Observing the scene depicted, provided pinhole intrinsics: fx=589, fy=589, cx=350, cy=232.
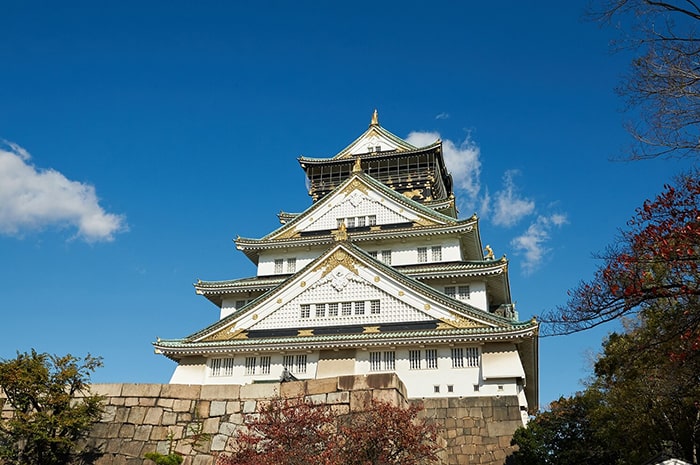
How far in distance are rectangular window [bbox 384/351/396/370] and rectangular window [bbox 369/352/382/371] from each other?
10.9 inches

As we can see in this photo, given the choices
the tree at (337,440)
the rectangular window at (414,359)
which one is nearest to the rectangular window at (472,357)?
the rectangular window at (414,359)

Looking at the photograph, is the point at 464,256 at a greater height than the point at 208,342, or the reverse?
the point at 464,256

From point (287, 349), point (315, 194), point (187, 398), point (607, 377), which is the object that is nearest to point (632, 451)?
point (607, 377)

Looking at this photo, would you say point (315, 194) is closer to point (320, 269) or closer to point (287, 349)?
point (320, 269)

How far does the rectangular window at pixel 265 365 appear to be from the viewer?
27.2 meters

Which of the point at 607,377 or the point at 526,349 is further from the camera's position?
the point at 526,349

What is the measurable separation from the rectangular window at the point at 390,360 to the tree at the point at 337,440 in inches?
572

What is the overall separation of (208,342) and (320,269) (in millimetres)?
6329

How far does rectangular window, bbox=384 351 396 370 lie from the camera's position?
26172 millimetres

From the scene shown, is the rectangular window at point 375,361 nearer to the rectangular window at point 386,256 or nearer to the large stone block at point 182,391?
the rectangular window at point 386,256

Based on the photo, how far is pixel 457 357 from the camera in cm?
2561

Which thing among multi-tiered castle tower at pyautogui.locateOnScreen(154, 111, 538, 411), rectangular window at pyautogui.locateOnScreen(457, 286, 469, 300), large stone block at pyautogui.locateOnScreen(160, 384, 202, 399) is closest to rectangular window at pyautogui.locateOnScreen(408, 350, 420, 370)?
multi-tiered castle tower at pyautogui.locateOnScreen(154, 111, 538, 411)

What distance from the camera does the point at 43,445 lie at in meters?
14.0

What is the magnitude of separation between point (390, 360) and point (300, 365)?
4175mm
